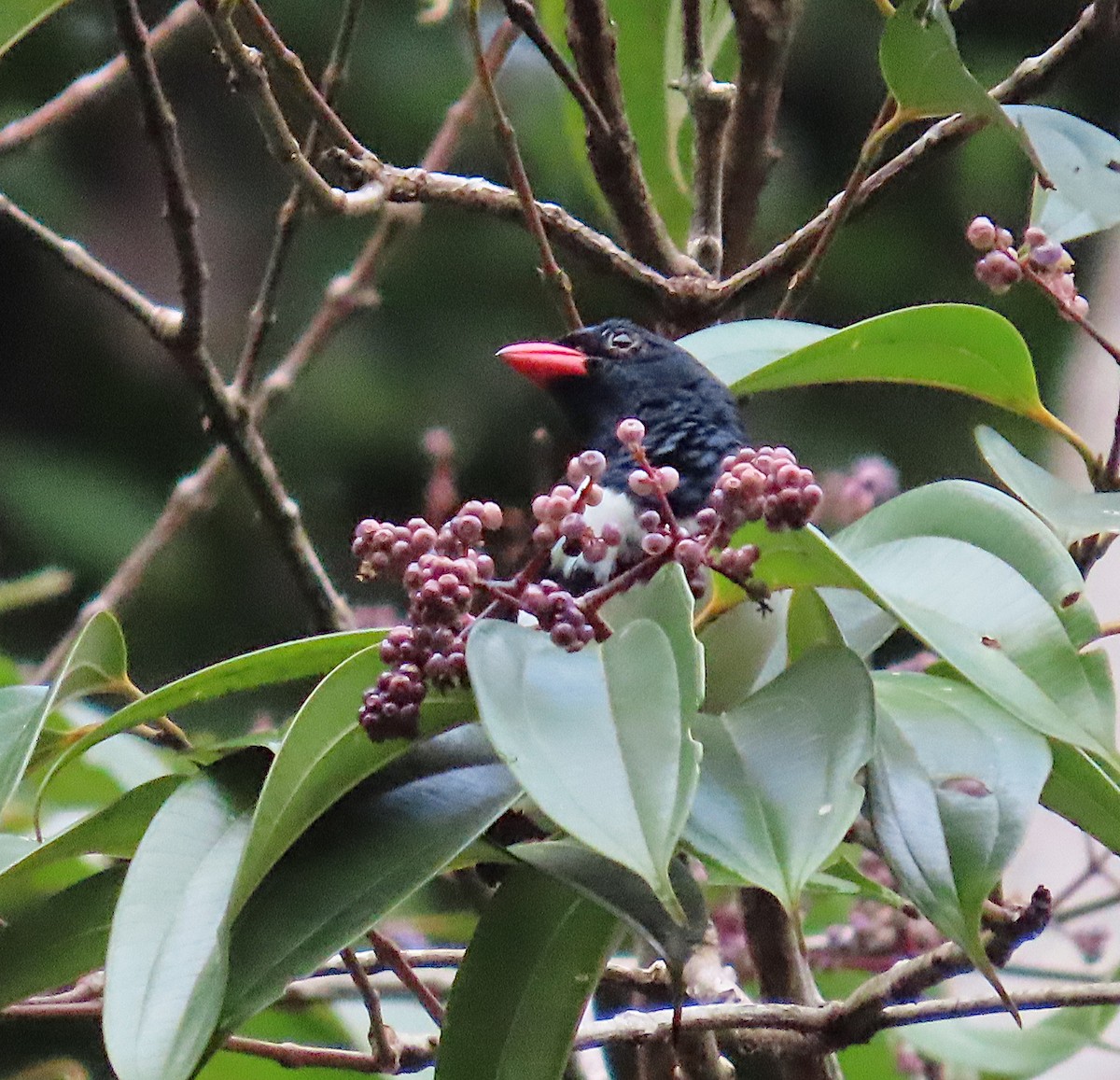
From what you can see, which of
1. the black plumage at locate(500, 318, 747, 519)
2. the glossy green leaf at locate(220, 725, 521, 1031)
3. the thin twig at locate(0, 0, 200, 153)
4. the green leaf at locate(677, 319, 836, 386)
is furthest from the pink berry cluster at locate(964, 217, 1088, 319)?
the thin twig at locate(0, 0, 200, 153)

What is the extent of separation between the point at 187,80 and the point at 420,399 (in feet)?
3.27

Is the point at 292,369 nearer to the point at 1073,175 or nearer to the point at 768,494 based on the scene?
the point at 1073,175

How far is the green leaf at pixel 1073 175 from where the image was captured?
0.81 m

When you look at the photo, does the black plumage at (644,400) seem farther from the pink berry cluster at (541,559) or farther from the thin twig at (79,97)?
the thin twig at (79,97)

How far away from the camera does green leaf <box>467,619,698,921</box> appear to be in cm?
49

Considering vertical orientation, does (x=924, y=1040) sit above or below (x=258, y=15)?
below

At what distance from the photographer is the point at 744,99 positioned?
1.20 m

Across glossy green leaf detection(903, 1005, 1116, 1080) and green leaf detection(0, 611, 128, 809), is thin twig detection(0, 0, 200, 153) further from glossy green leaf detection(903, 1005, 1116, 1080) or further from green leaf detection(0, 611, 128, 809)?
glossy green leaf detection(903, 1005, 1116, 1080)

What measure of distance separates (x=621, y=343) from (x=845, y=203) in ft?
1.45

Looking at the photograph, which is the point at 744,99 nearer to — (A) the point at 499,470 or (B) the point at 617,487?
(B) the point at 617,487

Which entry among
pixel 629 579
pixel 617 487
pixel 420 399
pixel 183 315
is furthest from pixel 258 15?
pixel 420 399

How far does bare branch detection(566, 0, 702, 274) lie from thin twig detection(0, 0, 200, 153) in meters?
0.52

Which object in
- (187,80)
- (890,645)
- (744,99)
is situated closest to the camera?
(744,99)

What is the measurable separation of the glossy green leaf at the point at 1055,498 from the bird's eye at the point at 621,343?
0.60 m
